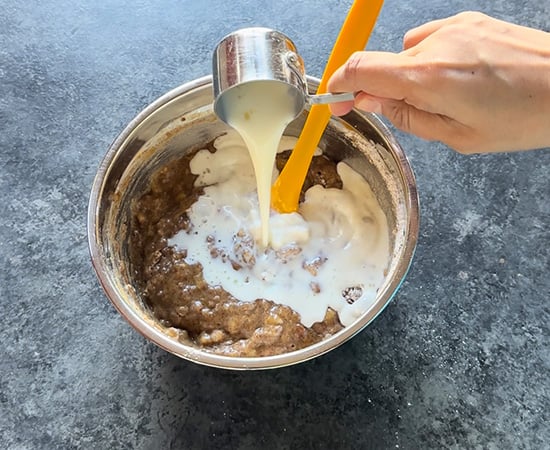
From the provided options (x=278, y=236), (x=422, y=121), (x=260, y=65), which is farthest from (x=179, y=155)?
(x=422, y=121)

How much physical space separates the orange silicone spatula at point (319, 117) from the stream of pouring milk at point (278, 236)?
0.13 ft

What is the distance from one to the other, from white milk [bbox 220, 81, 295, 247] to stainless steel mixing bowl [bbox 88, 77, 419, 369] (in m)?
0.11

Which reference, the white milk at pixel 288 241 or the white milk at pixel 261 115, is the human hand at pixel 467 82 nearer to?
the white milk at pixel 261 115

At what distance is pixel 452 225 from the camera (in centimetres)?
126

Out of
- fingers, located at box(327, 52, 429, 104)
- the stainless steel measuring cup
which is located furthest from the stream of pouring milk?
fingers, located at box(327, 52, 429, 104)

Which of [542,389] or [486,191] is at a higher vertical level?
[486,191]

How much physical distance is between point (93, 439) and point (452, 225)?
2.47 feet

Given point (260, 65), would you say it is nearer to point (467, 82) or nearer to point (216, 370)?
point (467, 82)

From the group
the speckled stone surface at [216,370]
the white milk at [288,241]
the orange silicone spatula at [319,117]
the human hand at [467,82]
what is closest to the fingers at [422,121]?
the human hand at [467,82]

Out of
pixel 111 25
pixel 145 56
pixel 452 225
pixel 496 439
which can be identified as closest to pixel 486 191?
pixel 452 225

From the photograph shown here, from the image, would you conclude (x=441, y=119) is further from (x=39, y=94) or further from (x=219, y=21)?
(x=39, y=94)

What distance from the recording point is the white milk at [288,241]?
116 cm

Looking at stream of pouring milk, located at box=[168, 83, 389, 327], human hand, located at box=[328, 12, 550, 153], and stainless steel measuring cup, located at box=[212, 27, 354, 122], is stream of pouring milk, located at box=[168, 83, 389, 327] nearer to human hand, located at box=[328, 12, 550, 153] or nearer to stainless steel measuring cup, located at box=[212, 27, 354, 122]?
stainless steel measuring cup, located at box=[212, 27, 354, 122]

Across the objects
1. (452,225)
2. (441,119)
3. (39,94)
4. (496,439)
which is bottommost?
(496,439)
